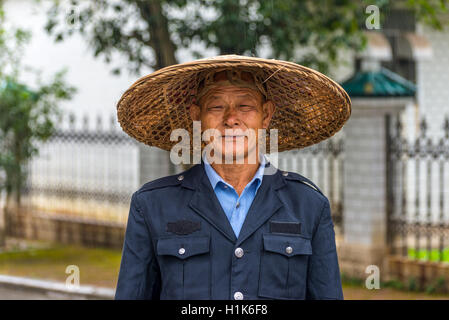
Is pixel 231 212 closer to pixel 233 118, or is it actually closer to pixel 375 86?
pixel 233 118

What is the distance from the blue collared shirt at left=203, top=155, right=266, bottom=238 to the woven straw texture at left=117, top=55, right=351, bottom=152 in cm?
39

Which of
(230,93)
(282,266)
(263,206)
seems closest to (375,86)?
(230,93)

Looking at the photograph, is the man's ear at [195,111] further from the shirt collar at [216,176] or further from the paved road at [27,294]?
the paved road at [27,294]

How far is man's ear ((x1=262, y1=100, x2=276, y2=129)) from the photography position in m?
3.29

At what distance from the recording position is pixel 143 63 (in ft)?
33.3

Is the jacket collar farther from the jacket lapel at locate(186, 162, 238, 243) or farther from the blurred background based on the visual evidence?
the blurred background

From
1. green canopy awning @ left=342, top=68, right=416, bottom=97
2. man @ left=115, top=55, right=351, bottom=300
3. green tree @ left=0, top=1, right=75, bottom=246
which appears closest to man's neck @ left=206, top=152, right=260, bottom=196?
man @ left=115, top=55, right=351, bottom=300

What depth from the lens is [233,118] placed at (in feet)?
10.1

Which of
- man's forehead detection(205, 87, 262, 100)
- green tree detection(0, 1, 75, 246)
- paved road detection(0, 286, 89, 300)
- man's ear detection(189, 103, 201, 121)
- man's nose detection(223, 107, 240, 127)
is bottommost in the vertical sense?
paved road detection(0, 286, 89, 300)

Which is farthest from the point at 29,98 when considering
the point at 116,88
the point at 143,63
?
the point at 116,88

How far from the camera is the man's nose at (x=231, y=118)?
3.08 m

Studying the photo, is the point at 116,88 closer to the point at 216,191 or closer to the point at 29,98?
the point at 29,98

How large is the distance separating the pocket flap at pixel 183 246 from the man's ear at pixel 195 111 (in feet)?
2.02

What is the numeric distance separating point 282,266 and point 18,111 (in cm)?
1031
